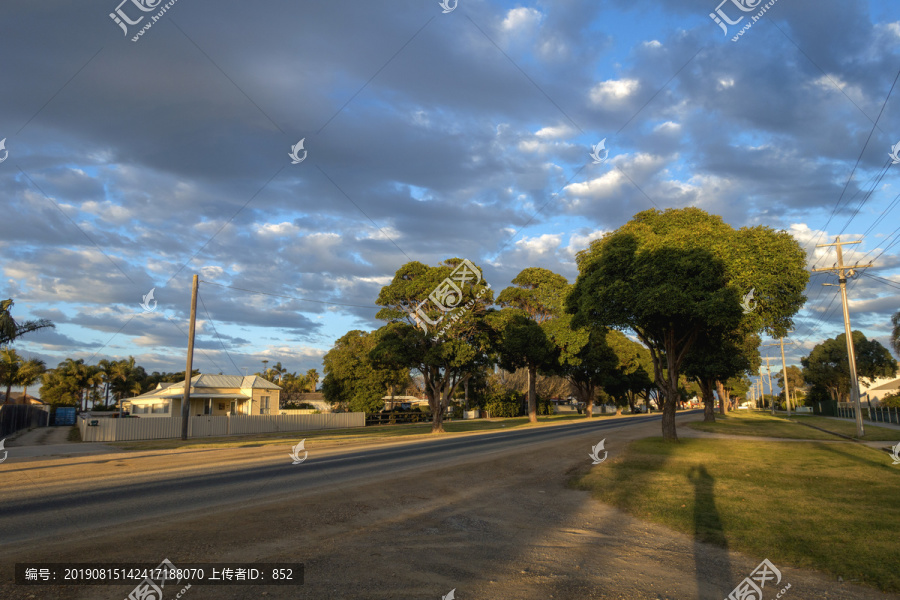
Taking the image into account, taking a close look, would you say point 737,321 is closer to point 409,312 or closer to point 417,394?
point 409,312

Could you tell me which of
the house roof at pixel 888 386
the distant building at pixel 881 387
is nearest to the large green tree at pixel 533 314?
the distant building at pixel 881 387

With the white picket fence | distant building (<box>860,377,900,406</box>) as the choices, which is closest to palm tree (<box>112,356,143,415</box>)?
the white picket fence

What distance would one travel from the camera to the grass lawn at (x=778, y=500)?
6.92 metres

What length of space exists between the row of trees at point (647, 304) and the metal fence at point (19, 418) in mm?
21810

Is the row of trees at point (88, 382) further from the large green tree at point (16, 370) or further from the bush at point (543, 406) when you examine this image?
the bush at point (543, 406)

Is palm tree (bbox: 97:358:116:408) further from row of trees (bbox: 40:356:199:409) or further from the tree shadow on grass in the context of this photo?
the tree shadow on grass

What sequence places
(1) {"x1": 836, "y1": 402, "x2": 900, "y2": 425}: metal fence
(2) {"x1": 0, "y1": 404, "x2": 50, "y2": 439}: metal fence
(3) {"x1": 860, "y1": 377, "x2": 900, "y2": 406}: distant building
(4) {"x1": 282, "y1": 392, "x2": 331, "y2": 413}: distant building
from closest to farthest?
(2) {"x1": 0, "y1": 404, "x2": 50, "y2": 439}: metal fence → (1) {"x1": 836, "y1": 402, "x2": 900, "y2": 425}: metal fence → (3) {"x1": 860, "y1": 377, "x2": 900, "y2": 406}: distant building → (4) {"x1": 282, "y1": 392, "x2": 331, "y2": 413}: distant building

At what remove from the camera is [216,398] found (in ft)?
157

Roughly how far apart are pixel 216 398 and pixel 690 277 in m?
42.2

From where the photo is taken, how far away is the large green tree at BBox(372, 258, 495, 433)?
104 feet

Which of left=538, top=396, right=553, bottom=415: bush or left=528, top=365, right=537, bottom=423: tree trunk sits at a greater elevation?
left=528, top=365, right=537, bottom=423: tree trunk

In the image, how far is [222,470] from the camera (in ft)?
49.5

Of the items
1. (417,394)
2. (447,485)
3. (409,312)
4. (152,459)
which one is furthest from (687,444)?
(417,394)

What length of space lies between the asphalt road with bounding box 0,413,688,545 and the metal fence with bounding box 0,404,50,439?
770 inches
